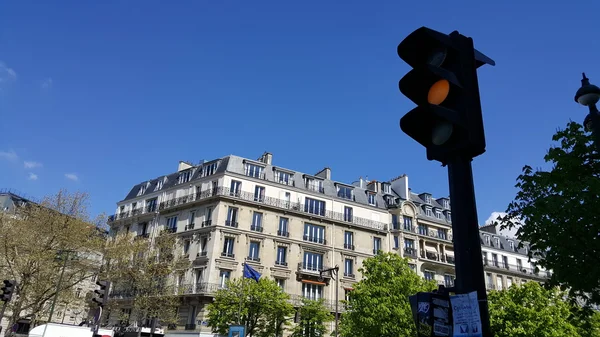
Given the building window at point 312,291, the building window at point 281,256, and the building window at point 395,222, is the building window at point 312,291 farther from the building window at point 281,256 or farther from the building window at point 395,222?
the building window at point 395,222

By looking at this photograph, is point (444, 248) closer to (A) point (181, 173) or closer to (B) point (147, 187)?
(A) point (181, 173)

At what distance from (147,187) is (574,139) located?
4767 cm

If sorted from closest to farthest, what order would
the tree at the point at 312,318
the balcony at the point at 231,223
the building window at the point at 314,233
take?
the tree at the point at 312,318 < the balcony at the point at 231,223 < the building window at the point at 314,233

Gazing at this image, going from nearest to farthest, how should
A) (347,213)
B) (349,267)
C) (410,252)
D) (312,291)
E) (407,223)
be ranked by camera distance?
(312,291) < (349,267) < (347,213) < (410,252) < (407,223)

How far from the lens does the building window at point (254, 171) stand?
4500cm

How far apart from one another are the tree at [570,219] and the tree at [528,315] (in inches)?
730

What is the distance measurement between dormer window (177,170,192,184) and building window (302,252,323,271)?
15.1 meters

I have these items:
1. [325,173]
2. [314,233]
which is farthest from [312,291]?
[325,173]

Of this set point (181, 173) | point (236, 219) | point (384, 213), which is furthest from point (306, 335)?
point (181, 173)

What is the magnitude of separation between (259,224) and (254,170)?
231 inches

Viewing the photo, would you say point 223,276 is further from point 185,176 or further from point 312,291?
point 185,176

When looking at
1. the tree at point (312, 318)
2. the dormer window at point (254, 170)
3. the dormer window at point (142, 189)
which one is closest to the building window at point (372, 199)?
the dormer window at point (254, 170)

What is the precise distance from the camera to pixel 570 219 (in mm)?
9898

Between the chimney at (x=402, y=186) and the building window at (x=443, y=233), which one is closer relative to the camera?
the building window at (x=443, y=233)
